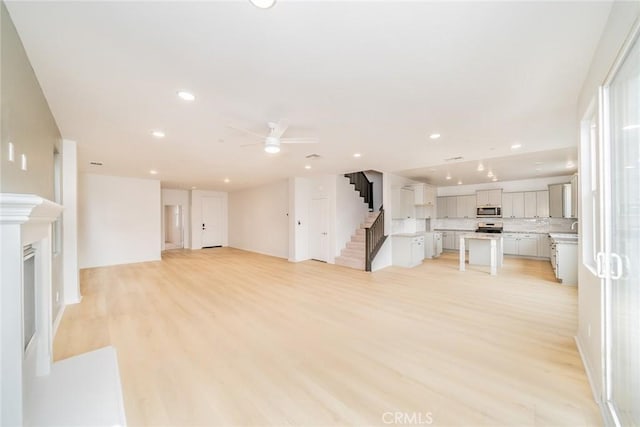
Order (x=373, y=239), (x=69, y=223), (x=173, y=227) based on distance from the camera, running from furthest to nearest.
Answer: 1. (x=173, y=227)
2. (x=373, y=239)
3. (x=69, y=223)

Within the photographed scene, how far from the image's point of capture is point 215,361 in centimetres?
252

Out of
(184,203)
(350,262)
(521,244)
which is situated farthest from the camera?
(184,203)

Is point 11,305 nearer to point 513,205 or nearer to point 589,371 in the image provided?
point 589,371

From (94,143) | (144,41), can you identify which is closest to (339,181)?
(94,143)

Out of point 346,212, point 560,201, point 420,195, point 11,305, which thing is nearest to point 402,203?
point 420,195

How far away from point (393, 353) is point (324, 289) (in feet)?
8.03

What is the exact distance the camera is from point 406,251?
7.16 meters

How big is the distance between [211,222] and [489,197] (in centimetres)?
1156

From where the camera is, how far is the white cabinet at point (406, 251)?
→ 712 centimetres

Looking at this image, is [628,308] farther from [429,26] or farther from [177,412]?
[177,412]

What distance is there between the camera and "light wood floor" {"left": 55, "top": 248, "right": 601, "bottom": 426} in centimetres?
189

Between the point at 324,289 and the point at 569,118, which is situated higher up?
the point at 569,118

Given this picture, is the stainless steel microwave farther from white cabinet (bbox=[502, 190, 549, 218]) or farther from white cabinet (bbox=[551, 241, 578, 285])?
white cabinet (bbox=[551, 241, 578, 285])

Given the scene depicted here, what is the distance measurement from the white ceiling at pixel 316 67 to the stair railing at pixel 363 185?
437cm
